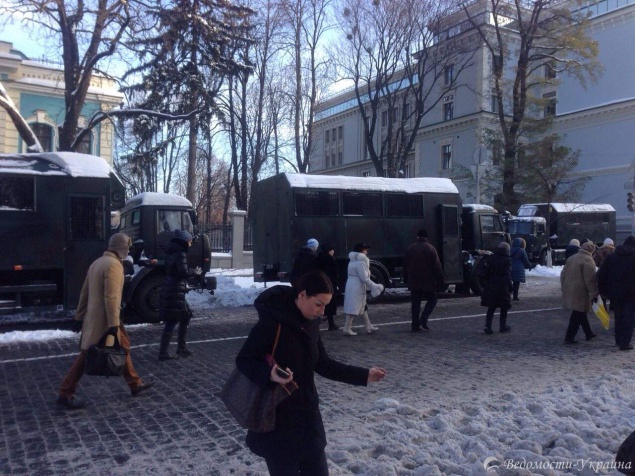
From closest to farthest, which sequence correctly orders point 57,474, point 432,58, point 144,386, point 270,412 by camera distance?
point 270,412, point 57,474, point 144,386, point 432,58

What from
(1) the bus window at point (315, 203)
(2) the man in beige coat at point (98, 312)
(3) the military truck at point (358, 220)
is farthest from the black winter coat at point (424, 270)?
(2) the man in beige coat at point (98, 312)

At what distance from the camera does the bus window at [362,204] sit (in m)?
16.2

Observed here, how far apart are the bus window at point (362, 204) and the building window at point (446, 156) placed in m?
35.4

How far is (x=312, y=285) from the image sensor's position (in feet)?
10.1

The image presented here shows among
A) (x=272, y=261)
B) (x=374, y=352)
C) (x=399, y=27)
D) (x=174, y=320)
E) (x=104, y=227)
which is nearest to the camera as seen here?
(x=174, y=320)

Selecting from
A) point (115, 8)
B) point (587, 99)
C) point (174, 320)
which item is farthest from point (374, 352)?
point (587, 99)

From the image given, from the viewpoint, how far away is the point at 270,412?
9.61ft

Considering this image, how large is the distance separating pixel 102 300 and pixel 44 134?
2567 centimetres

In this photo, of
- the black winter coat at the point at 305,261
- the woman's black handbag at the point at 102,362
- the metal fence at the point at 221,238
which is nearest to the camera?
the woman's black handbag at the point at 102,362

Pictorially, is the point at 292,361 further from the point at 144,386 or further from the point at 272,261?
the point at 272,261

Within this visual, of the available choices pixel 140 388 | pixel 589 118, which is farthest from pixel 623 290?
pixel 589 118

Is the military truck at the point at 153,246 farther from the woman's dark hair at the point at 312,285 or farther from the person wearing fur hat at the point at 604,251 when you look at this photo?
the woman's dark hair at the point at 312,285

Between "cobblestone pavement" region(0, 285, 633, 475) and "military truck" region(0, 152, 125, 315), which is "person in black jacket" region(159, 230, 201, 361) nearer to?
"cobblestone pavement" region(0, 285, 633, 475)

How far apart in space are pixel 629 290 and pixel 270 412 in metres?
8.50
